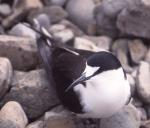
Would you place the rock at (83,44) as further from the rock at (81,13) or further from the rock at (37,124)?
the rock at (37,124)

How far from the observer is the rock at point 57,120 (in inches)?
103

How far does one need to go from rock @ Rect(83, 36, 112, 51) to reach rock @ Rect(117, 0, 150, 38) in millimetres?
122

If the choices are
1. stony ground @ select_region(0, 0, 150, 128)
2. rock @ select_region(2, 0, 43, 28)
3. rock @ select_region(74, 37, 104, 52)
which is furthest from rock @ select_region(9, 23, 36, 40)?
rock @ select_region(74, 37, 104, 52)

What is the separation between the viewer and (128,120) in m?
2.68

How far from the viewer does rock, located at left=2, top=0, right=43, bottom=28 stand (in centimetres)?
348

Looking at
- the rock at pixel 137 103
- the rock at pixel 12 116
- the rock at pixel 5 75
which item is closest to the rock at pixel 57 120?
the rock at pixel 12 116

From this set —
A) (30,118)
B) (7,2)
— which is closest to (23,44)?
(30,118)

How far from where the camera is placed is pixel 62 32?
11.2 feet

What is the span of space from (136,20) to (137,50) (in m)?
0.19

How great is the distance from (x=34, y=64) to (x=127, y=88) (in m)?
0.75

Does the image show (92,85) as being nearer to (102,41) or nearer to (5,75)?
(5,75)

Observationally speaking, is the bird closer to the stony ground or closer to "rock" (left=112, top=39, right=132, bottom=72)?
the stony ground

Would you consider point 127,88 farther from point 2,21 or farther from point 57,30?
point 2,21

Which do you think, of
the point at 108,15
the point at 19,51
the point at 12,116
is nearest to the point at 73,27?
the point at 108,15
